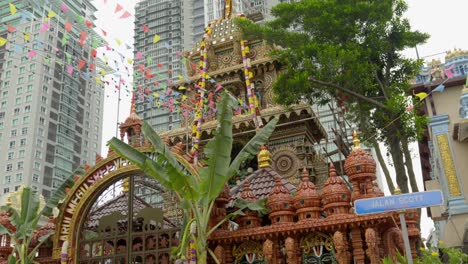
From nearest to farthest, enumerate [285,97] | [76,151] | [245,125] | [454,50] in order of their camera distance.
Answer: [285,97], [245,125], [454,50], [76,151]

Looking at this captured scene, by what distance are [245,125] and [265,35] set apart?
5.12 meters

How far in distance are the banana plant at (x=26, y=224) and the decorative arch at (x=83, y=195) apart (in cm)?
72

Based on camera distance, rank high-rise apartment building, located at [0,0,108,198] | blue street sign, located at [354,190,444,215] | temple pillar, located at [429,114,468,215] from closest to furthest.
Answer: blue street sign, located at [354,190,444,215], temple pillar, located at [429,114,468,215], high-rise apartment building, located at [0,0,108,198]

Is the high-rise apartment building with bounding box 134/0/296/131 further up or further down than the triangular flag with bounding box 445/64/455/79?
further up

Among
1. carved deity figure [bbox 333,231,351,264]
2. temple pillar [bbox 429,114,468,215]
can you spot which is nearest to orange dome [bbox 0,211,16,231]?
carved deity figure [bbox 333,231,351,264]

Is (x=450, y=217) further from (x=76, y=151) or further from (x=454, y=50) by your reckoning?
(x=76, y=151)

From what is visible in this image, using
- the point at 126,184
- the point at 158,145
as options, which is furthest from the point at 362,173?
the point at 126,184

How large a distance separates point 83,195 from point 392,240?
7.71 metres

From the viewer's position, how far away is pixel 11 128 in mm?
61125

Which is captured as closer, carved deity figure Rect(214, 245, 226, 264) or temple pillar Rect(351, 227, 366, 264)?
temple pillar Rect(351, 227, 366, 264)

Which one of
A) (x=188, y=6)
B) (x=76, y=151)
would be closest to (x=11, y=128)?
(x=76, y=151)

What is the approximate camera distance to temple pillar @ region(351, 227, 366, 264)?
9766 mm

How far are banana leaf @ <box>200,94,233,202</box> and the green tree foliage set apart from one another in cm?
547

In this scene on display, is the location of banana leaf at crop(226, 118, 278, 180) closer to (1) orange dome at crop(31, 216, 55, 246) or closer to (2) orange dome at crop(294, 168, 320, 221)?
(2) orange dome at crop(294, 168, 320, 221)
